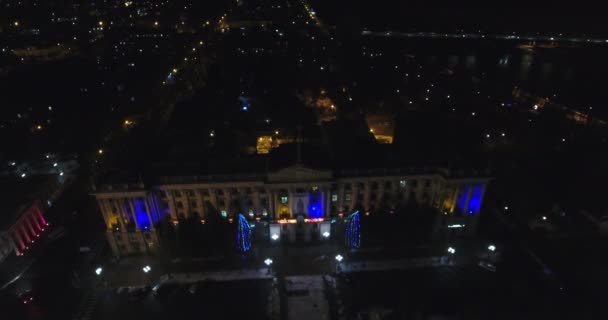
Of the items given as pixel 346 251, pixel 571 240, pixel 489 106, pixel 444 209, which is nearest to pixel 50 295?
pixel 346 251

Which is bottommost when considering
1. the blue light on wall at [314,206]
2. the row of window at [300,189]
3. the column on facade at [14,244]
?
the column on facade at [14,244]

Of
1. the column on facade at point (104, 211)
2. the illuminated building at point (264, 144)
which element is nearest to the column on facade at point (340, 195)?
the illuminated building at point (264, 144)

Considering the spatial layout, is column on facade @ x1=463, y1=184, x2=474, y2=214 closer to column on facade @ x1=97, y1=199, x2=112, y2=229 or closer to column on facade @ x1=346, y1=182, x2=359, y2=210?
column on facade @ x1=346, y1=182, x2=359, y2=210

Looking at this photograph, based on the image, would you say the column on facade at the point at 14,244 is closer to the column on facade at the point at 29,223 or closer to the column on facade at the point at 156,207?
the column on facade at the point at 29,223

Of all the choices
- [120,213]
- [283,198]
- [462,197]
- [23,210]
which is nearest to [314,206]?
[283,198]

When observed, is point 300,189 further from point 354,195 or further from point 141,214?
point 141,214

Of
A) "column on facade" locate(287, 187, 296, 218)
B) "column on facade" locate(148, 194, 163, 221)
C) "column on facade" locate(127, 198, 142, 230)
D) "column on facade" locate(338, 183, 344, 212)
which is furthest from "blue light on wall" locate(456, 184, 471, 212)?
"column on facade" locate(127, 198, 142, 230)
